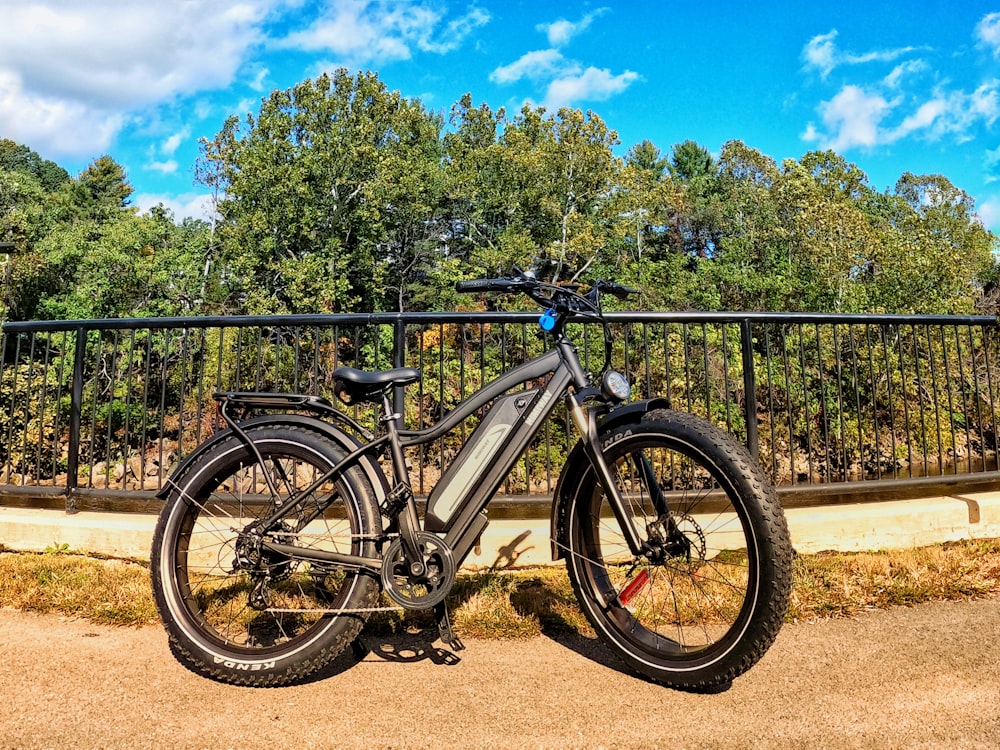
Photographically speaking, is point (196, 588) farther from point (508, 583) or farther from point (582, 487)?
point (582, 487)

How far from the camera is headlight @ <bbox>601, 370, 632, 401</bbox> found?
2410 millimetres

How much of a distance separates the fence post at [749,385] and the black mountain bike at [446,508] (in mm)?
1264

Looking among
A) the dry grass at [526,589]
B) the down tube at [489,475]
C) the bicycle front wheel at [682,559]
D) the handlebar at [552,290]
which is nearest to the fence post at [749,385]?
the dry grass at [526,589]

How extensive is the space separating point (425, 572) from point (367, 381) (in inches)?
29.4

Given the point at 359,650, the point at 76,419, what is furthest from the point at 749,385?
the point at 76,419

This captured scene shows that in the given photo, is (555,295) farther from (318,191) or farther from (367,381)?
(318,191)

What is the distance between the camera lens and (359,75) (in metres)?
36.8

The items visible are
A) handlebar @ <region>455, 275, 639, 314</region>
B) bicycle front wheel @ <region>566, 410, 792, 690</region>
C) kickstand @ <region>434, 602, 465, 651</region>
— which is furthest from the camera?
handlebar @ <region>455, 275, 639, 314</region>

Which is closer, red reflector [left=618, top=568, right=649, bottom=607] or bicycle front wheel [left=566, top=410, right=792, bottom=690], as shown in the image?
bicycle front wheel [left=566, top=410, right=792, bottom=690]

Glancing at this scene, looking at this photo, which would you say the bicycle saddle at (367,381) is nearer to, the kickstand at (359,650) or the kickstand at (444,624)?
the kickstand at (444,624)

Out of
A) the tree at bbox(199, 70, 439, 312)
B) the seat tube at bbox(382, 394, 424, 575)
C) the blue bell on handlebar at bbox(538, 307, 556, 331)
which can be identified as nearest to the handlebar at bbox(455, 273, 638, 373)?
the blue bell on handlebar at bbox(538, 307, 556, 331)

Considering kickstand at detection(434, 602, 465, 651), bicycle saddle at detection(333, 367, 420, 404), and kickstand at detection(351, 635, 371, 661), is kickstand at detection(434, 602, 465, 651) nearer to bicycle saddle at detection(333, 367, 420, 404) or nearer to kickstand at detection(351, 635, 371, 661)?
kickstand at detection(351, 635, 371, 661)


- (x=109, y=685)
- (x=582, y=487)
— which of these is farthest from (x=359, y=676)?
(x=582, y=487)

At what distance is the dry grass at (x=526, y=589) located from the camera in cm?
283
